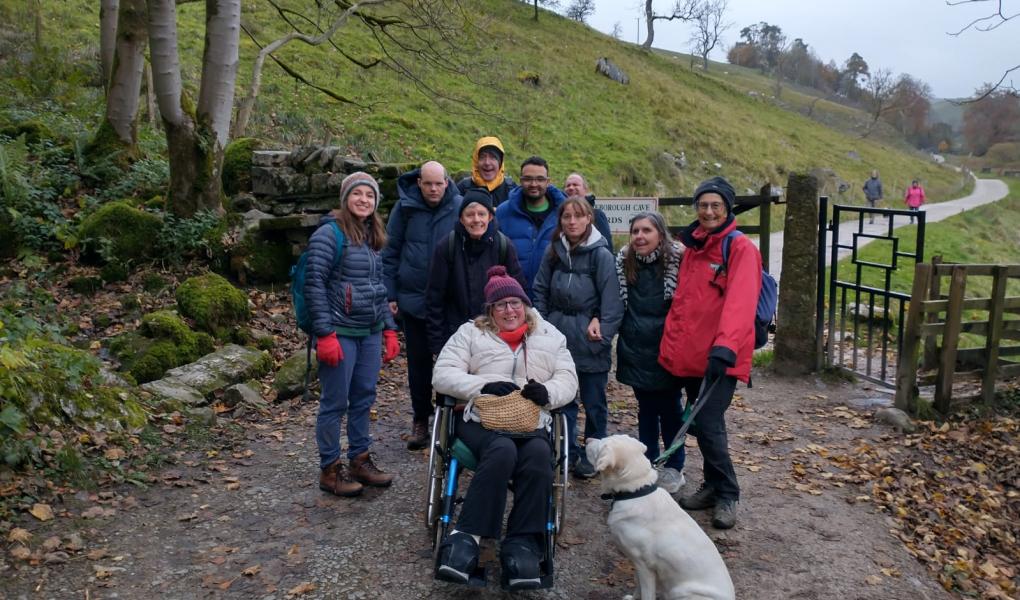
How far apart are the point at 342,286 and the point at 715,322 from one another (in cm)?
222

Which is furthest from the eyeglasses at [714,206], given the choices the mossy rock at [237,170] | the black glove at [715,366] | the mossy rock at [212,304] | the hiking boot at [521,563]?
the mossy rock at [237,170]

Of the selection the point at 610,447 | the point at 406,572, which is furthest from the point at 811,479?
the point at 406,572

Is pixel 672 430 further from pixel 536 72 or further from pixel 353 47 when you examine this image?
pixel 536 72

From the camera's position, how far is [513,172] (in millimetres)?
17219

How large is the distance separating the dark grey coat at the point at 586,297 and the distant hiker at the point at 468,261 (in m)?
0.36

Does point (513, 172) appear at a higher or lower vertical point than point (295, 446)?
higher

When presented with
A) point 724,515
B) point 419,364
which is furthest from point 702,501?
point 419,364

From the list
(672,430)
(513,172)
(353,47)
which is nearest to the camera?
(672,430)

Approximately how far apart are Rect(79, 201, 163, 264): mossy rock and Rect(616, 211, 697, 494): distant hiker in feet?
19.5

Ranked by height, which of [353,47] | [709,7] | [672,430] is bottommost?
[672,430]

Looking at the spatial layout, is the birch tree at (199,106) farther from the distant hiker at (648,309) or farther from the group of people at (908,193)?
the group of people at (908,193)

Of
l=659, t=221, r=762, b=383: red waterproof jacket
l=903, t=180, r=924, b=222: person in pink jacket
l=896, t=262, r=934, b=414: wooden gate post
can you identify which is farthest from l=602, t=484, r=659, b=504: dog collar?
l=903, t=180, r=924, b=222: person in pink jacket

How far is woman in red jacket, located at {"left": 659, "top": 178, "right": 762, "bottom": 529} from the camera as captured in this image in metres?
3.90

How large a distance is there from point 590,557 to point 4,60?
14.1 m
